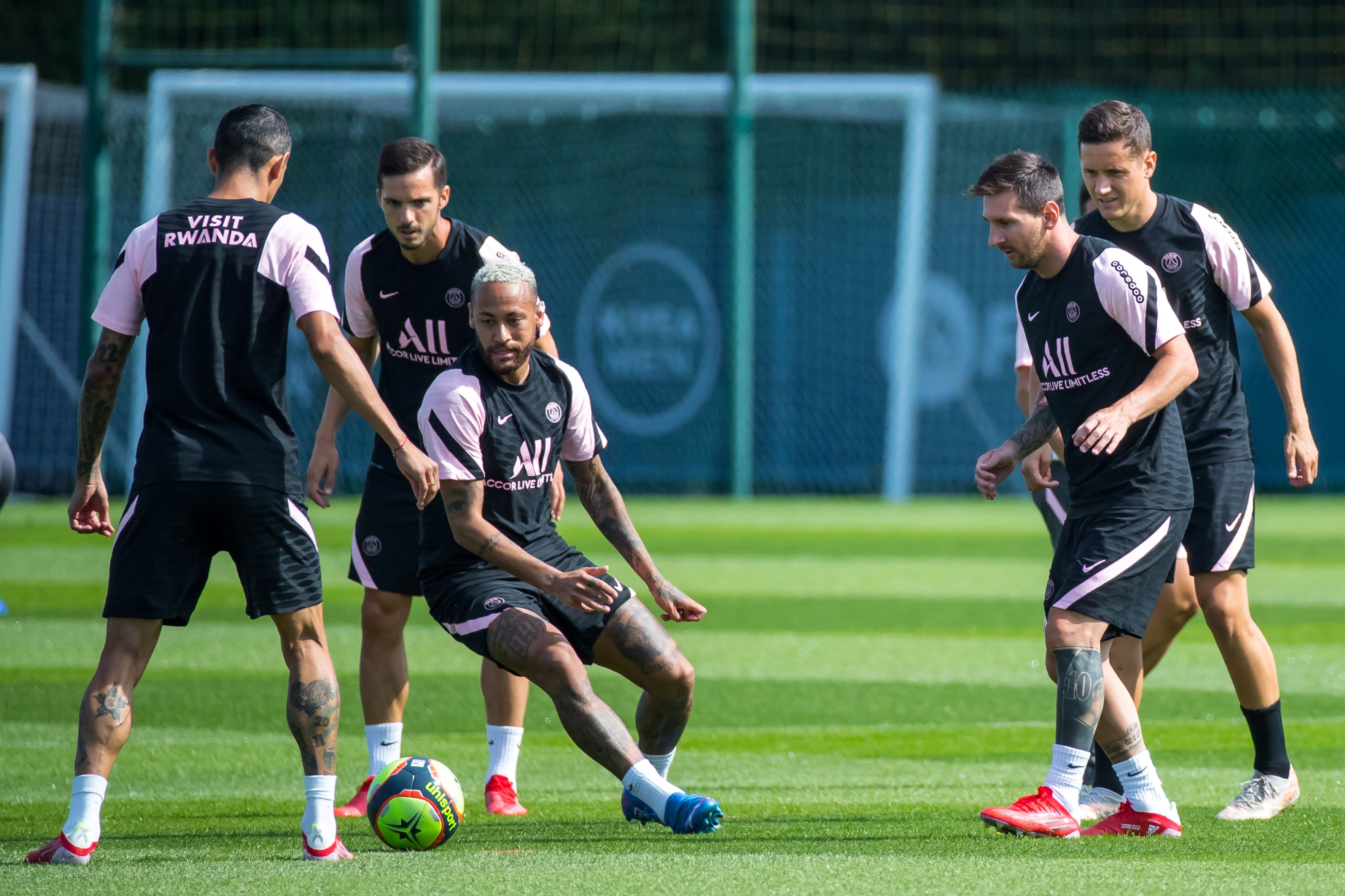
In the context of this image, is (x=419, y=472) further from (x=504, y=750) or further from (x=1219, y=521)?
(x=1219, y=521)

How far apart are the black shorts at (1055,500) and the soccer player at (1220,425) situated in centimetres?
48

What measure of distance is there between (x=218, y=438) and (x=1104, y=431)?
99.9 inches

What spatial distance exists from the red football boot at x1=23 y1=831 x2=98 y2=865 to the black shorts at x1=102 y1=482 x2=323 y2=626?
0.65 metres

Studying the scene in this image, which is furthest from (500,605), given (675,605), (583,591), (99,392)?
(99,392)

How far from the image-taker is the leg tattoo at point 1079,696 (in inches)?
195

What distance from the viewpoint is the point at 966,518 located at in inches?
748

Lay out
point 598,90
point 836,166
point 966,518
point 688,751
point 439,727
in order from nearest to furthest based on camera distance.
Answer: point 688,751 < point 439,727 < point 966,518 < point 598,90 < point 836,166

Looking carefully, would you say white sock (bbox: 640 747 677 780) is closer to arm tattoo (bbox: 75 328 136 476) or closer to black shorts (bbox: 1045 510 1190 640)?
black shorts (bbox: 1045 510 1190 640)

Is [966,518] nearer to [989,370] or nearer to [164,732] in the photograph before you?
[989,370]

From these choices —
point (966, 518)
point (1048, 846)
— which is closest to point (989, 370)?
point (966, 518)

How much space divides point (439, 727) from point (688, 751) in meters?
1.23

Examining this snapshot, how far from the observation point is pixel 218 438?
15.9 ft

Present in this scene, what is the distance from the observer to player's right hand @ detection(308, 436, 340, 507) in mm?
6086

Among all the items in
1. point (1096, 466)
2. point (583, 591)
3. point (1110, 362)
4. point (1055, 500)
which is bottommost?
point (583, 591)
